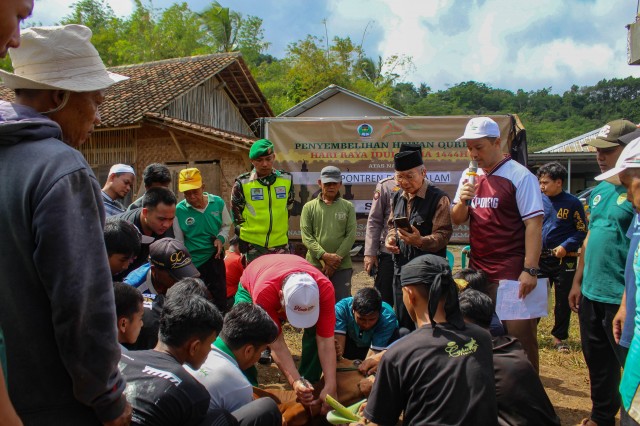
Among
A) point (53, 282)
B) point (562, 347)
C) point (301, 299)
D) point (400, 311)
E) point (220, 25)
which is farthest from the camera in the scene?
point (220, 25)

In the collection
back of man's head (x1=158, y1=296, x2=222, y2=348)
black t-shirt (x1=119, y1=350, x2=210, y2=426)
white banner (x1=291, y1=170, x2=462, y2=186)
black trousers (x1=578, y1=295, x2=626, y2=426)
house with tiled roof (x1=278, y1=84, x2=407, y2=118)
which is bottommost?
black trousers (x1=578, y1=295, x2=626, y2=426)

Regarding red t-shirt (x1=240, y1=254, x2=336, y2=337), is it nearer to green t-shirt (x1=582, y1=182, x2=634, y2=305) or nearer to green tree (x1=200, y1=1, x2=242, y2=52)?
green t-shirt (x1=582, y1=182, x2=634, y2=305)

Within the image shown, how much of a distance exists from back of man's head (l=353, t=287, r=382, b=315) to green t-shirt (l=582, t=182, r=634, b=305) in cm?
137

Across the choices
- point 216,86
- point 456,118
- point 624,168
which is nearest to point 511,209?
point 624,168

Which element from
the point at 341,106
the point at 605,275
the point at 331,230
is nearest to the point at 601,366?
the point at 605,275

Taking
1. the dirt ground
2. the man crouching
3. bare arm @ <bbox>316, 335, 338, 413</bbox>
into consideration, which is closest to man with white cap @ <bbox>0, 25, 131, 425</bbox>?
the man crouching

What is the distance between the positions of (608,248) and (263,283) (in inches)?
86.4

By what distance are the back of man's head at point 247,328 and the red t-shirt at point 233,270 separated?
9.23ft

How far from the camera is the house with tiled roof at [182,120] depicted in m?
12.9

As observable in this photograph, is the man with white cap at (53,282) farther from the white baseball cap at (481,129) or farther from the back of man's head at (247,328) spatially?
the white baseball cap at (481,129)

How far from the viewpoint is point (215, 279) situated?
528 cm

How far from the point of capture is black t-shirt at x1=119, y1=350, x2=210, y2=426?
223 cm

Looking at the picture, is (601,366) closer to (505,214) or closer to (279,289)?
(505,214)

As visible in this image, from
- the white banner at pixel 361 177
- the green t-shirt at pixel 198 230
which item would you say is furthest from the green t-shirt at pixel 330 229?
the white banner at pixel 361 177
